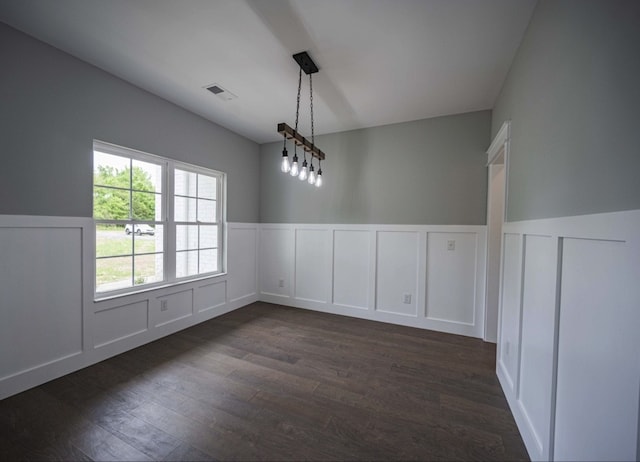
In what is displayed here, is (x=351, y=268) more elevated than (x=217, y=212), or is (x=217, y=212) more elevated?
(x=217, y=212)

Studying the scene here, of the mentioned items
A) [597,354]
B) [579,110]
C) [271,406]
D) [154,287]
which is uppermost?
[579,110]

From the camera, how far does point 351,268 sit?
12.7ft

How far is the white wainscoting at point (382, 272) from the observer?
3.22 meters

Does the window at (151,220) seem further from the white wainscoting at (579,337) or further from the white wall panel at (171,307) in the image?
the white wainscoting at (579,337)

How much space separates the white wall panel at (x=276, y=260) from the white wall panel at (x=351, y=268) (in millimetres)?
846

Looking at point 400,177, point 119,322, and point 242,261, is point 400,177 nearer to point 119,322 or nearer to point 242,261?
point 242,261

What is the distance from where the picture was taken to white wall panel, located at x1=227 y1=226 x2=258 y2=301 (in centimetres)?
403

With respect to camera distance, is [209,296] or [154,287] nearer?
[154,287]

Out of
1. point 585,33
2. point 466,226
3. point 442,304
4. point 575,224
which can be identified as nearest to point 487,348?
point 442,304

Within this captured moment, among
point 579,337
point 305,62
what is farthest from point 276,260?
point 579,337

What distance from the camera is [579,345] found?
1.06 m

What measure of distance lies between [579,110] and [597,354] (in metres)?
1.03

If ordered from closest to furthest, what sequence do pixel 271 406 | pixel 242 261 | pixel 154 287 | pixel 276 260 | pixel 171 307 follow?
pixel 271 406 < pixel 154 287 < pixel 171 307 < pixel 242 261 < pixel 276 260

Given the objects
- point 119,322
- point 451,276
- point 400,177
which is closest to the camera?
point 119,322
